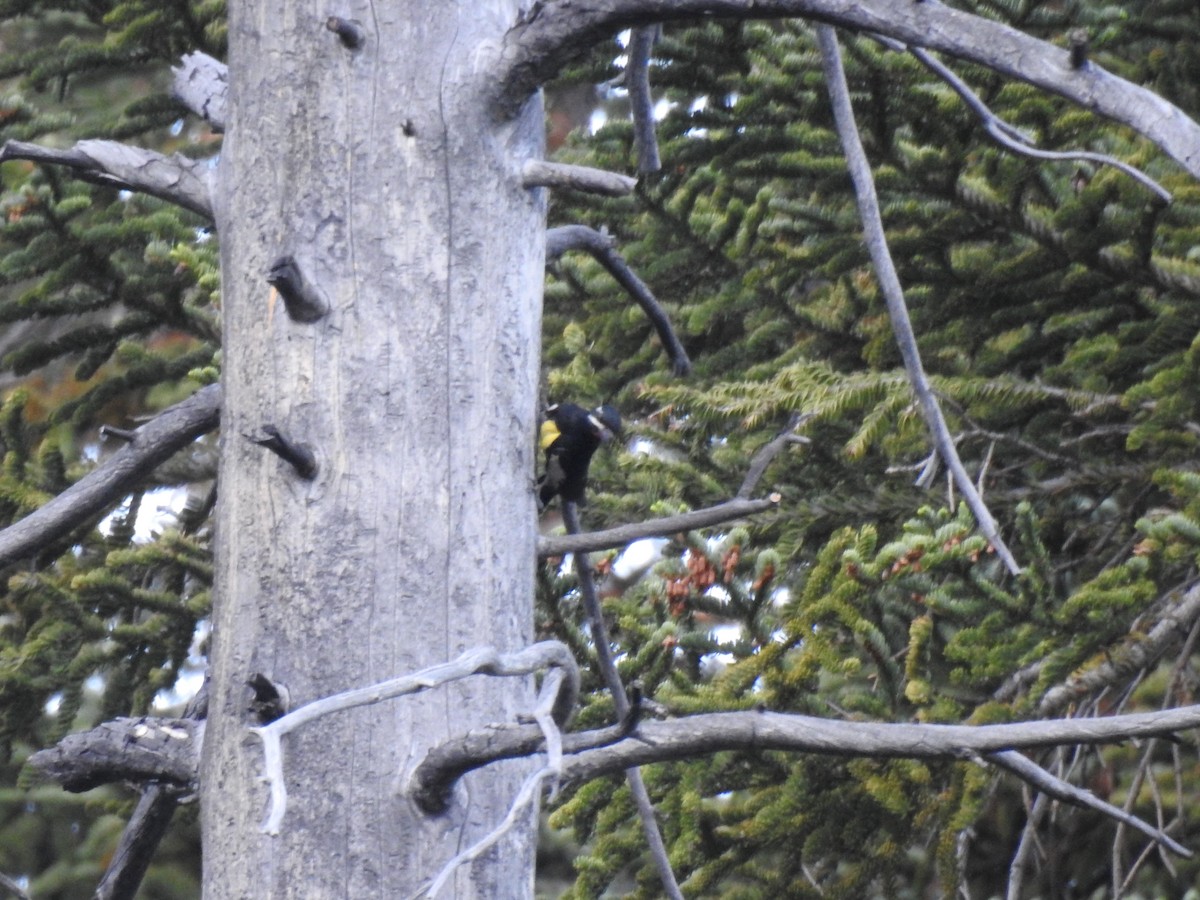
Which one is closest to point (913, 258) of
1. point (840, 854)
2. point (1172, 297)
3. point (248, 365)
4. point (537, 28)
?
point (1172, 297)

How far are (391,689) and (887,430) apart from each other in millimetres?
2568

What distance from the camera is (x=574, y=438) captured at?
334 cm

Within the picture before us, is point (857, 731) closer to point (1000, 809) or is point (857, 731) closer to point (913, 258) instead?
point (913, 258)

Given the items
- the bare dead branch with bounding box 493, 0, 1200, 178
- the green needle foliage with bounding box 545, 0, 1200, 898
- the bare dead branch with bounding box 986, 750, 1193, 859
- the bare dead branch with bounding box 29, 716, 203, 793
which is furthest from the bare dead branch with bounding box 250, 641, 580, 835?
the green needle foliage with bounding box 545, 0, 1200, 898

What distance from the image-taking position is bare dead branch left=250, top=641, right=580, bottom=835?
1555mm

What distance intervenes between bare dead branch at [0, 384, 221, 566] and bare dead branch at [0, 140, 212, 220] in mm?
364

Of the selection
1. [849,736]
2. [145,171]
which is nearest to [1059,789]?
[849,736]

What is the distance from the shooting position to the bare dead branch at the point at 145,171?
246 centimetres

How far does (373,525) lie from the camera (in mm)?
2135

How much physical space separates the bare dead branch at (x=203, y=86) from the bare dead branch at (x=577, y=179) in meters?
0.66

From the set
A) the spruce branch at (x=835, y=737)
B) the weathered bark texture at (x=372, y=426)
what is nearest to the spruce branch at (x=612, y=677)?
the weathered bark texture at (x=372, y=426)

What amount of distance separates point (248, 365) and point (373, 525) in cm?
36

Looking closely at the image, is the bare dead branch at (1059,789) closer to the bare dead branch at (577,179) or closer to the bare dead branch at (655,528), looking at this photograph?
the bare dead branch at (655,528)

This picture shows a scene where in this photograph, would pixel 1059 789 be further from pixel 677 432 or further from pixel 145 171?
pixel 677 432
